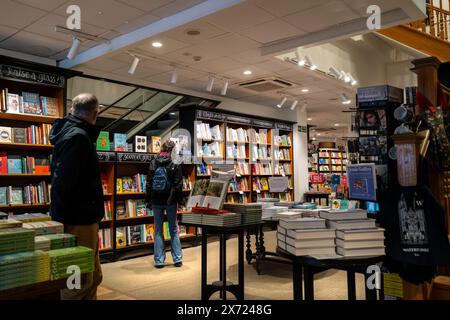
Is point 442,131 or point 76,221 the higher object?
point 442,131

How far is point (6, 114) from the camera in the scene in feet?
15.5

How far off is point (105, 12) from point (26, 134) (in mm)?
2171

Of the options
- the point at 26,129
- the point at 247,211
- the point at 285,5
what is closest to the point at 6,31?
the point at 26,129

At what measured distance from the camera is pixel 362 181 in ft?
8.21

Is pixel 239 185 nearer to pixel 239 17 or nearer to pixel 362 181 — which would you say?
pixel 239 17

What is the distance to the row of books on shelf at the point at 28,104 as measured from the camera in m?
4.75

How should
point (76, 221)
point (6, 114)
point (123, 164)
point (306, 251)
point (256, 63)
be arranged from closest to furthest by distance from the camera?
point (306, 251)
point (76, 221)
point (6, 114)
point (256, 63)
point (123, 164)

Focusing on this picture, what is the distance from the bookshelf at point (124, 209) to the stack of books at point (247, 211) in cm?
284

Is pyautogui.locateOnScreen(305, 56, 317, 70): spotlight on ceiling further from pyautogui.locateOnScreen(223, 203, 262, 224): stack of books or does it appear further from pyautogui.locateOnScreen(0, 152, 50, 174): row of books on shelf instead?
pyautogui.locateOnScreen(0, 152, 50, 174): row of books on shelf

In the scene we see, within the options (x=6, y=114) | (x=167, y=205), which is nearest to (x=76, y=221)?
(x=167, y=205)

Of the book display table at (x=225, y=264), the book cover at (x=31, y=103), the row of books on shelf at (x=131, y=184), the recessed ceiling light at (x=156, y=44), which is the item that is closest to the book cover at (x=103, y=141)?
the row of books on shelf at (x=131, y=184)

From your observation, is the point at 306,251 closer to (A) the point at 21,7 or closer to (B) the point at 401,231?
(B) the point at 401,231

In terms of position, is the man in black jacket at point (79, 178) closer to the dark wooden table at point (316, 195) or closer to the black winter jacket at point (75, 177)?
the black winter jacket at point (75, 177)
